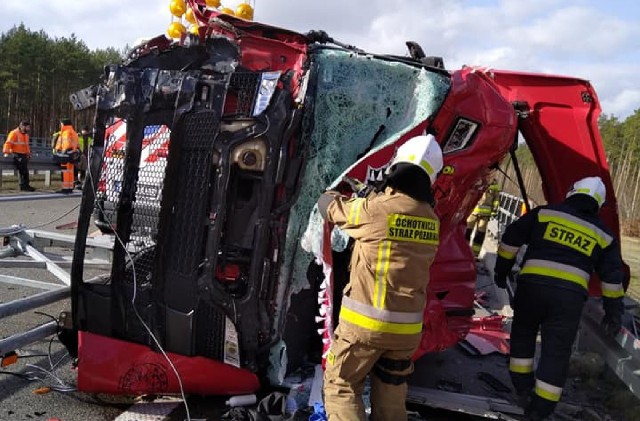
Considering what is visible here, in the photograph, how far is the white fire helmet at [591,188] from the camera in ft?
11.7

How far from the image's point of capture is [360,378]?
2715 mm

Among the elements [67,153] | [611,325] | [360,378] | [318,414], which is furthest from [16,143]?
[611,325]

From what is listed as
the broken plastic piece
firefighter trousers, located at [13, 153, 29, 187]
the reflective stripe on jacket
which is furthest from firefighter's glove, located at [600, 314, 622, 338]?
firefighter trousers, located at [13, 153, 29, 187]

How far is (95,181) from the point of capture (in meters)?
3.08

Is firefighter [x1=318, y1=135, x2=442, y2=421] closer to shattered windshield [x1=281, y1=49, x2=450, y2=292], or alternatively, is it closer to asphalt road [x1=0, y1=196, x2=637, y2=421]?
shattered windshield [x1=281, y1=49, x2=450, y2=292]

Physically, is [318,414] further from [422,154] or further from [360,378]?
[422,154]

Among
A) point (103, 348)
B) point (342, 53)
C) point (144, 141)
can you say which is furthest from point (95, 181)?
point (342, 53)

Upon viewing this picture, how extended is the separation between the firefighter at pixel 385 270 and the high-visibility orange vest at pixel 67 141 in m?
12.8

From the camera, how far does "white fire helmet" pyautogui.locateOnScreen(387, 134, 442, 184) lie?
2.59 meters

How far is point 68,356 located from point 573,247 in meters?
3.41

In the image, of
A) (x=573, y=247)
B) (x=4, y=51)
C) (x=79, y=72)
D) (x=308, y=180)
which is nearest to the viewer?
(x=308, y=180)

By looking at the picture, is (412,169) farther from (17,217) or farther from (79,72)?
(79,72)

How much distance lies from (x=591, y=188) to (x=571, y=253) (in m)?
0.46

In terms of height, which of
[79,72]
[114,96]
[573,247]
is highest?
[79,72]
